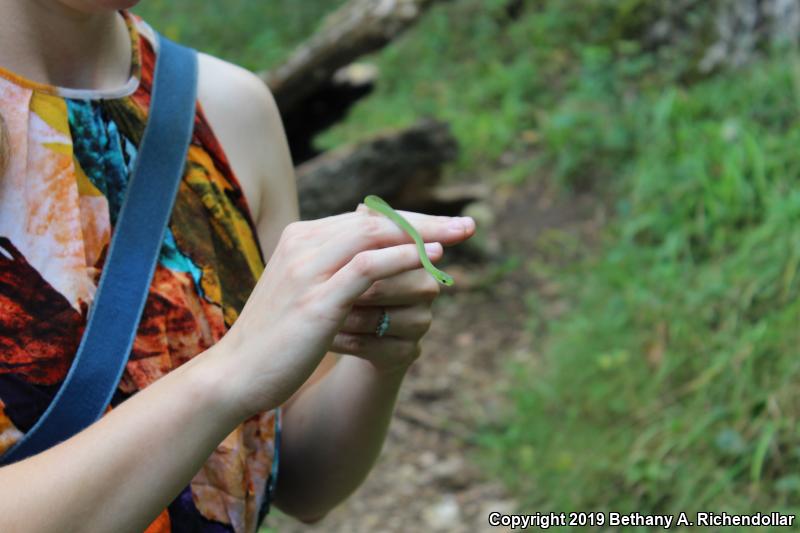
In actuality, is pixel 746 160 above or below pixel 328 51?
below

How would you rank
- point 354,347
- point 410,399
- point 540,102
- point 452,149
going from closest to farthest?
point 354,347 → point 410,399 → point 452,149 → point 540,102

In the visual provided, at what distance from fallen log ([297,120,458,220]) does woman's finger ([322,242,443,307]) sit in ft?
9.11

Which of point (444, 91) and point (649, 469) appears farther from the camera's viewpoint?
point (444, 91)

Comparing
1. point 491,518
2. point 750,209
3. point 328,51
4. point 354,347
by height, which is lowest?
point 491,518

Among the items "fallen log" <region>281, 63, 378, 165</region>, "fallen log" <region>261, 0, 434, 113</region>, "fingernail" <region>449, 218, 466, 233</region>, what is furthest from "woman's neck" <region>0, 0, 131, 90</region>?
"fallen log" <region>281, 63, 378, 165</region>

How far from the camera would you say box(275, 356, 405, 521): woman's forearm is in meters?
1.38

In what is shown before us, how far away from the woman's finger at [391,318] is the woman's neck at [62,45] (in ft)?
1.57

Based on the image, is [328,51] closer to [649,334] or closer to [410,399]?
[410,399]

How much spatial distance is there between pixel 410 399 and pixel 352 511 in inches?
26.6

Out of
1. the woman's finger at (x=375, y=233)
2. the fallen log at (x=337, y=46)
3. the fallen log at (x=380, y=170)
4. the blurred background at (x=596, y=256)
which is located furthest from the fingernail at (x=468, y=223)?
the fallen log at (x=337, y=46)

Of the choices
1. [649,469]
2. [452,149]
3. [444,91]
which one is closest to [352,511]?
[649,469]

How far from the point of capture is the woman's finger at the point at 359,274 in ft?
3.24

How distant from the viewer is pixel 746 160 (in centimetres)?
374

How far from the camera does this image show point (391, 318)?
1.16 m
